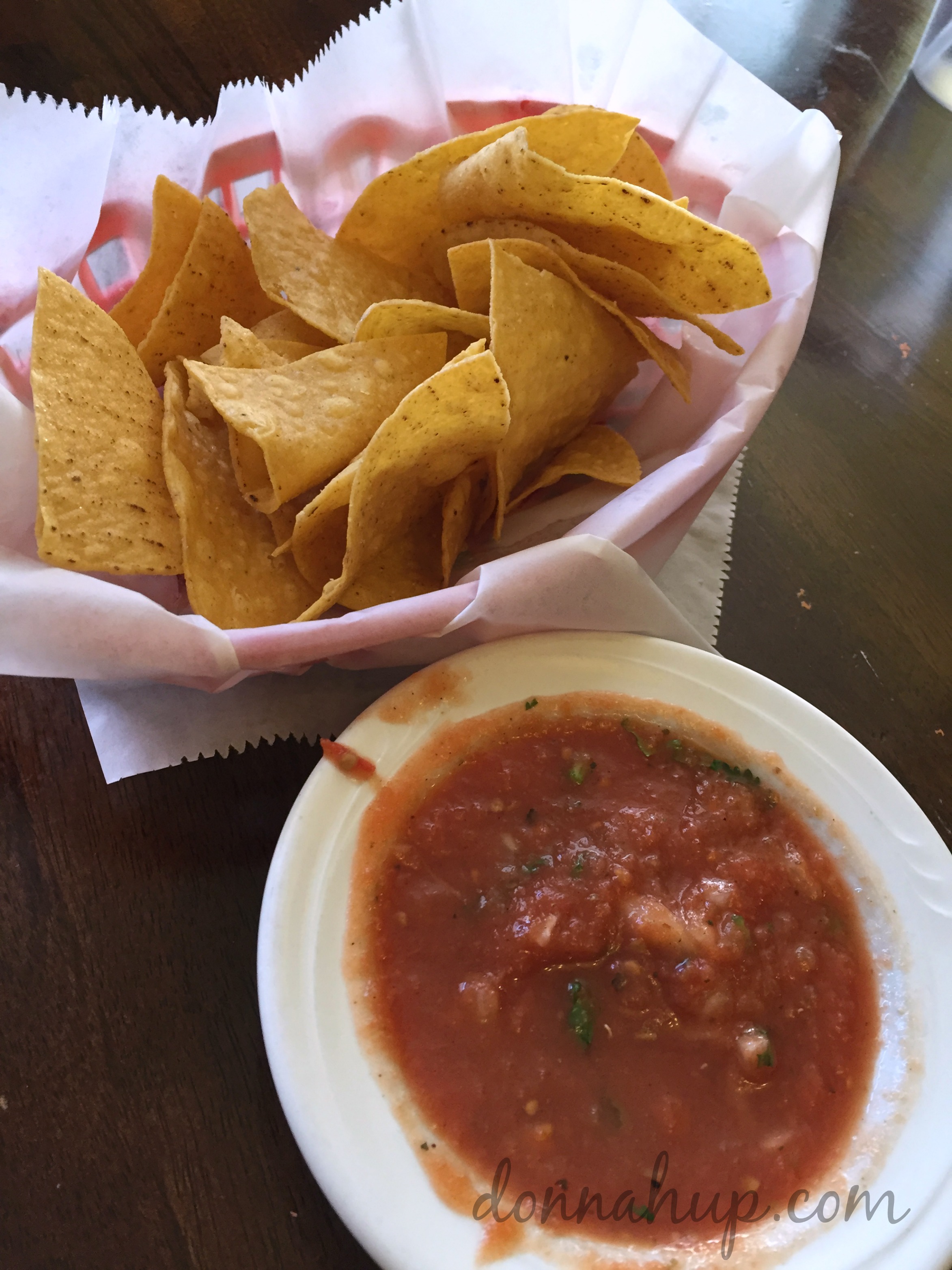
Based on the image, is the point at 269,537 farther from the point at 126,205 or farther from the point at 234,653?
the point at 126,205

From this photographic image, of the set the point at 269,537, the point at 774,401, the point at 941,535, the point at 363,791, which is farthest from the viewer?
the point at 774,401

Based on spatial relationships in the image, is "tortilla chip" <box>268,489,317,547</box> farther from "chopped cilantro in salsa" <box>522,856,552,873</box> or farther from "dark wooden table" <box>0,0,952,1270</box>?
"chopped cilantro in salsa" <box>522,856,552,873</box>

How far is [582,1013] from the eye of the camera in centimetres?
113

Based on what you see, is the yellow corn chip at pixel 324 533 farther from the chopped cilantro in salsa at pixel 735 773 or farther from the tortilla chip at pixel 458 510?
the chopped cilantro in salsa at pixel 735 773

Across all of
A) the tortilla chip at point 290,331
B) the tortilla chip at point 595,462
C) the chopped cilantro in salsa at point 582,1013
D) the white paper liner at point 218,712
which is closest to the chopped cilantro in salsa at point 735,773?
the white paper liner at point 218,712

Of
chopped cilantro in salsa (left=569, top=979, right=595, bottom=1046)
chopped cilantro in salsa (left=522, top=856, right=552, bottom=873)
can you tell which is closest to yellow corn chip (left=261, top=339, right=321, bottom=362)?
chopped cilantro in salsa (left=522, top=856, right=552, bottom=873)

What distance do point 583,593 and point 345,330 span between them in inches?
25.5

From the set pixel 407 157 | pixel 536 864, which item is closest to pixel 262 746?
pixel 536 864

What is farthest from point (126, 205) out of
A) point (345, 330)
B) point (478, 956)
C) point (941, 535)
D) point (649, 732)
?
point (941, 535)

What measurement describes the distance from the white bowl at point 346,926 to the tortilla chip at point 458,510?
0.19 metres

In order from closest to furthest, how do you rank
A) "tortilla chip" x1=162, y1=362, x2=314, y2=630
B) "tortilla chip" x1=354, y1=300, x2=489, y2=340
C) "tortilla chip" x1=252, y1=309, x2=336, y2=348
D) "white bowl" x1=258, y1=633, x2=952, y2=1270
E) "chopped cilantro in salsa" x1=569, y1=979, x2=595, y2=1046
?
"white bowl" x1=258, y1=633, x2=952, y2=1270
"chopped cilantro in salsa" x1=569, y1=979, x2=595, y2=1046
"tortilla chip" x1=162, y1=362, x2=314, y2=630
"tortilla chip" x1=354, y1=300, x2=489, y2=340
"tortilla chip" x1=252, y1=309, x2=336, y2=348

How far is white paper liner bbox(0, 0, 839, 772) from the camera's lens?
1.23 meters

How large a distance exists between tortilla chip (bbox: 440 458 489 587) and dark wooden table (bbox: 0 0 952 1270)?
0.37 metres

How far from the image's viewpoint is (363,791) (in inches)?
47.8
